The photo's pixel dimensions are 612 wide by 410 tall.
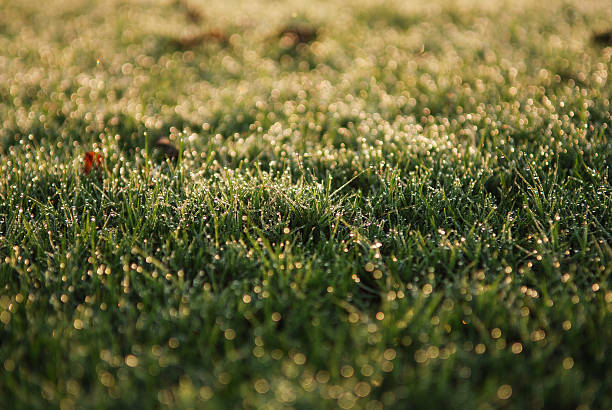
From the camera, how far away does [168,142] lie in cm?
262

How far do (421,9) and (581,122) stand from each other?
296 cm

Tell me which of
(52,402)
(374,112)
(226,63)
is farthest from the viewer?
(226,63)

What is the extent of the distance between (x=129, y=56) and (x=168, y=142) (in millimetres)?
1842

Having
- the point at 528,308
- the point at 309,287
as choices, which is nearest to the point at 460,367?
the point at 528,308

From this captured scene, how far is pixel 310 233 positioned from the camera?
1.92 metres

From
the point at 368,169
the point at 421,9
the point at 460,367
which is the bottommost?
the point at 460,367

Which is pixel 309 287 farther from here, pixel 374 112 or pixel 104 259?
pixel 374 112

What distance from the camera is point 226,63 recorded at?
3861mm

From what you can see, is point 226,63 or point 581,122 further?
point 226,63

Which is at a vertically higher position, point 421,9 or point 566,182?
point 421,9

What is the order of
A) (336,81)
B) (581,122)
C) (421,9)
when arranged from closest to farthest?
(581,122) → (336,81) → (421,9)

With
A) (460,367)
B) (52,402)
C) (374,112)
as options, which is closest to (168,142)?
(374,112)

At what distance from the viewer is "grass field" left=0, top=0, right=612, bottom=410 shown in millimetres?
1354

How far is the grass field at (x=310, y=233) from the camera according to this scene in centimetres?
135
